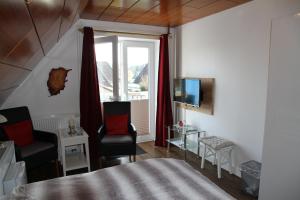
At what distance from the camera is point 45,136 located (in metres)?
3.02

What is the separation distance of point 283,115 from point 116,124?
2402mm

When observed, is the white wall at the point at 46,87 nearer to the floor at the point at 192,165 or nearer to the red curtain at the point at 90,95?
the red curtain at the point at 90,95

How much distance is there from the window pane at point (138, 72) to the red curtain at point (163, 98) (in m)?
0.40

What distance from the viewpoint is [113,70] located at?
3.65 metres

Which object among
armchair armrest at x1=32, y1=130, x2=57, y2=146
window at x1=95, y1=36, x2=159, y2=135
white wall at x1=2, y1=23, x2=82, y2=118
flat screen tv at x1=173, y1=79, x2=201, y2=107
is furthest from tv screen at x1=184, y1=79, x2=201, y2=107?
armchair armrest at x1=32, y1=130, x2=57, y2=146

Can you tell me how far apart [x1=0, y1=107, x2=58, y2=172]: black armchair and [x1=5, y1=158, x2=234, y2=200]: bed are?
1.13 m

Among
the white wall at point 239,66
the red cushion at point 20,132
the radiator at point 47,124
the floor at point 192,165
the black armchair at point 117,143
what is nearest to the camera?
the white wall at point 239,66

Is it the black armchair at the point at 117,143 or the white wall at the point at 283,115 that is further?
the black armchair at the point at 117,143

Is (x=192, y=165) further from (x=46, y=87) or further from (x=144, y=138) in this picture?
(x=46, y=87)

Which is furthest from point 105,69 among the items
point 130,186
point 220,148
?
point 130,186

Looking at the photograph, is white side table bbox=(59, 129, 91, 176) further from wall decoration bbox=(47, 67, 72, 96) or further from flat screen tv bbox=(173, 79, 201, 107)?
flat screen tv bbox=(173, 79, 201, 107)

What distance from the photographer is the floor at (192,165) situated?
2.66m

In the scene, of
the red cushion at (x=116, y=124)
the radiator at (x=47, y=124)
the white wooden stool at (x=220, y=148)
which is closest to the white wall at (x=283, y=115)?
the white wooden stool at (x=220, y=148)

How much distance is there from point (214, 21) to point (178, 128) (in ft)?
5.99
